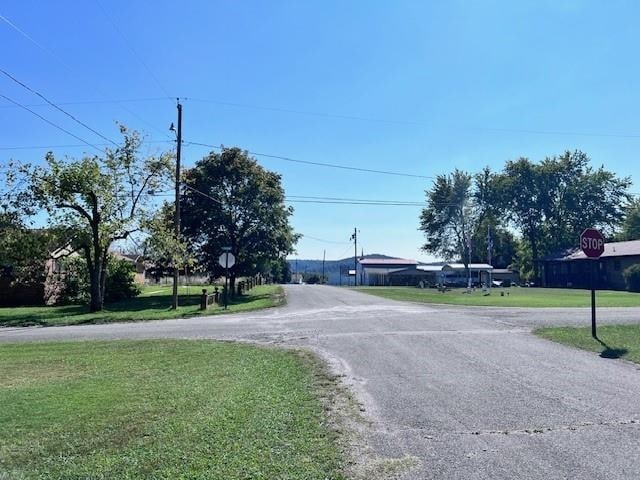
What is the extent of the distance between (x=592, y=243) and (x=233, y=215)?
30.1 metres

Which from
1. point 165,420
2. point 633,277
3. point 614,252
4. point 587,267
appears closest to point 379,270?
point 587,267

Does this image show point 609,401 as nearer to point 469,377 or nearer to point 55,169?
point 469,377

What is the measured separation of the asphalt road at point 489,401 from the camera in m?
4.96

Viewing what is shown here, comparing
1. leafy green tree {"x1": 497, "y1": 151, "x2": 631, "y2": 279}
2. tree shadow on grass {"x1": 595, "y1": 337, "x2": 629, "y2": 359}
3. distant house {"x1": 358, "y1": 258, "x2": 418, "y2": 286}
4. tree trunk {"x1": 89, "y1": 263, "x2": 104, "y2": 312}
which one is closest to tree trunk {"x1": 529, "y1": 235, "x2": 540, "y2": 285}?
leafy green tree {"x1": 497, "y1": 151, "x2": 631, "y2": 279}

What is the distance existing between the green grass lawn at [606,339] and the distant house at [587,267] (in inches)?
1530

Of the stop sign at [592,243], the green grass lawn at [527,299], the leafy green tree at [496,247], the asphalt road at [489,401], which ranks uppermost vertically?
the leafy green tree at [496,247]

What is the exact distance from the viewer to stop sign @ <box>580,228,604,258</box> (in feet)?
47.5

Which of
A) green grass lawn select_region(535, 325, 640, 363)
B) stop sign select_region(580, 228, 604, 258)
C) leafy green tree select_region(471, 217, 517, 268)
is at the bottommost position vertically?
green grass lawn select_region(535, 325, 640, 363)

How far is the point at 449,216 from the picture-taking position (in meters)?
99.2

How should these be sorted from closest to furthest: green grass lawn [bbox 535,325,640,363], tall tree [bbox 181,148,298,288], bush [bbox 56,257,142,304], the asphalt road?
the asphalt road → green grass lawn [bbox 535,325,640,363] → bush [bbox 56,257,142,304] → tall tree [bbox 181,148,298,288]

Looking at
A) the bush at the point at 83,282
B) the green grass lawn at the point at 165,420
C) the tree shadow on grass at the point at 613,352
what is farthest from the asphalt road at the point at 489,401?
the bush at the point at 83,282

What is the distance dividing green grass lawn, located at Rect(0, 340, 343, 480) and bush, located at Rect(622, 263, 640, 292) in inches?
2131

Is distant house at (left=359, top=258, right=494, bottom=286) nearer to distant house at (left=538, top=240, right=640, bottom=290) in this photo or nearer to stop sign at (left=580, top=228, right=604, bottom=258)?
distant house at (left=538, top=240, right=640, bottom=290)

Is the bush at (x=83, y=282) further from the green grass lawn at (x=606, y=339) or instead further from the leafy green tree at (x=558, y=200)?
the leafy green tree at (x=558, y=200)
